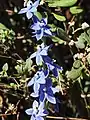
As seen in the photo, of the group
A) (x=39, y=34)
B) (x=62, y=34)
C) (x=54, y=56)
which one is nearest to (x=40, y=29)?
(x=39, y=34)

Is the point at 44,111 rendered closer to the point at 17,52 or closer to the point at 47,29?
the point at 47,29

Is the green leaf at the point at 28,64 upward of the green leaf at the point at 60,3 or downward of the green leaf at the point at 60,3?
downward

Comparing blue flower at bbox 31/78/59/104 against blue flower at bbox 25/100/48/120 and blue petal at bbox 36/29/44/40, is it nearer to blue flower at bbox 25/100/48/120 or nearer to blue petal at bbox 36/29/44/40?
blue flower at bbox 25/100/48/120

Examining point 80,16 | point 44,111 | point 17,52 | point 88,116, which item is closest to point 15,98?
point 17,52

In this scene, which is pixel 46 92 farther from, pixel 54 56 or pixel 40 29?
pixel 54 56

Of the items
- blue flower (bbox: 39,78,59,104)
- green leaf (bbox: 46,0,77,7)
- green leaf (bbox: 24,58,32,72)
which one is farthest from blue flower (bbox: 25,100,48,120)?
green leaf (bbox: 46,0,77,7)

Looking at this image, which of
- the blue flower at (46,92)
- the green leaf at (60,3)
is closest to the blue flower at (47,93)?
the blue flower at (46,92)

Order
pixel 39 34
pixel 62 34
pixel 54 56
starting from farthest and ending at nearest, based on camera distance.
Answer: pixel 54 56
pixel 62 34
pixel 39 34

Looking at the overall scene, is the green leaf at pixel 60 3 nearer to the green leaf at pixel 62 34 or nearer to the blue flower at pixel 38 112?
the green leaf at pixel 62 34

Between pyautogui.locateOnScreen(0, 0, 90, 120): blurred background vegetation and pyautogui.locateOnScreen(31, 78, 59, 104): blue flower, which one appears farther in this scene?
pyautogui.locateOnScreen(0, 0, 90, 120): blurred background vegetation

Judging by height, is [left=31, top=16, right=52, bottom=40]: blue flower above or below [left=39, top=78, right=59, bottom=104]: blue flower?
above

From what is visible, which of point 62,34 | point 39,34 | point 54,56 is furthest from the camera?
point 54,56

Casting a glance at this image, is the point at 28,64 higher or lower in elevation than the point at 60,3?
lower
